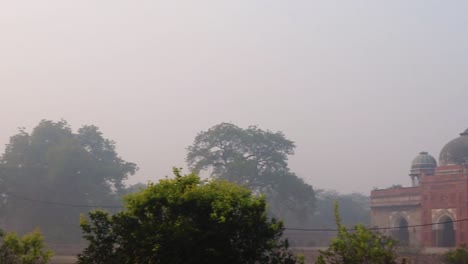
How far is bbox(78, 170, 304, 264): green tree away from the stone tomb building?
29.1 metres

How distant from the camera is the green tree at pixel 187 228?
909cm

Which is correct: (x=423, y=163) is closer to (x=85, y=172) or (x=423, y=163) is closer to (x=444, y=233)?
(x=444, y=233)

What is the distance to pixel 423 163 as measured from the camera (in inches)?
1671

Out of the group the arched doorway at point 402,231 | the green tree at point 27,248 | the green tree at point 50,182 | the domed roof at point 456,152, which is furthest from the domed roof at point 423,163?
the green tree at point 27,248

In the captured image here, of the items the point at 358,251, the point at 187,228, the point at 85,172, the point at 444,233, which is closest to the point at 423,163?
the point at 444,233

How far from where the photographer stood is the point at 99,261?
9797 mm

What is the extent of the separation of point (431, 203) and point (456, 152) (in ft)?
13.6

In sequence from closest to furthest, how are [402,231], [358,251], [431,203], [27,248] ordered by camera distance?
[358,251] → [27,248] → [431,203] → [402,231]

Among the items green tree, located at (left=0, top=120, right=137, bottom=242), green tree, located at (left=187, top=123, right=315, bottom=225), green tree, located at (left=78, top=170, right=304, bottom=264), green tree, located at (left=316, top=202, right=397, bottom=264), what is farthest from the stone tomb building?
green tree, located at (left=78, top=170, right=304, bottom=264)

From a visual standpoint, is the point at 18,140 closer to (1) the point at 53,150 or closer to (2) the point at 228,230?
(1) the point at 53,150

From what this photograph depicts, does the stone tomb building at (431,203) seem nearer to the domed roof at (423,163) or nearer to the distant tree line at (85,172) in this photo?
the domed roof at (423,163)

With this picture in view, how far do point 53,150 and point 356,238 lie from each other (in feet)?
118

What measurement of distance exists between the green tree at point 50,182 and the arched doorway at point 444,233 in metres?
21.9

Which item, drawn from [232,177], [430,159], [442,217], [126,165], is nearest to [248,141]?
[232,177]
